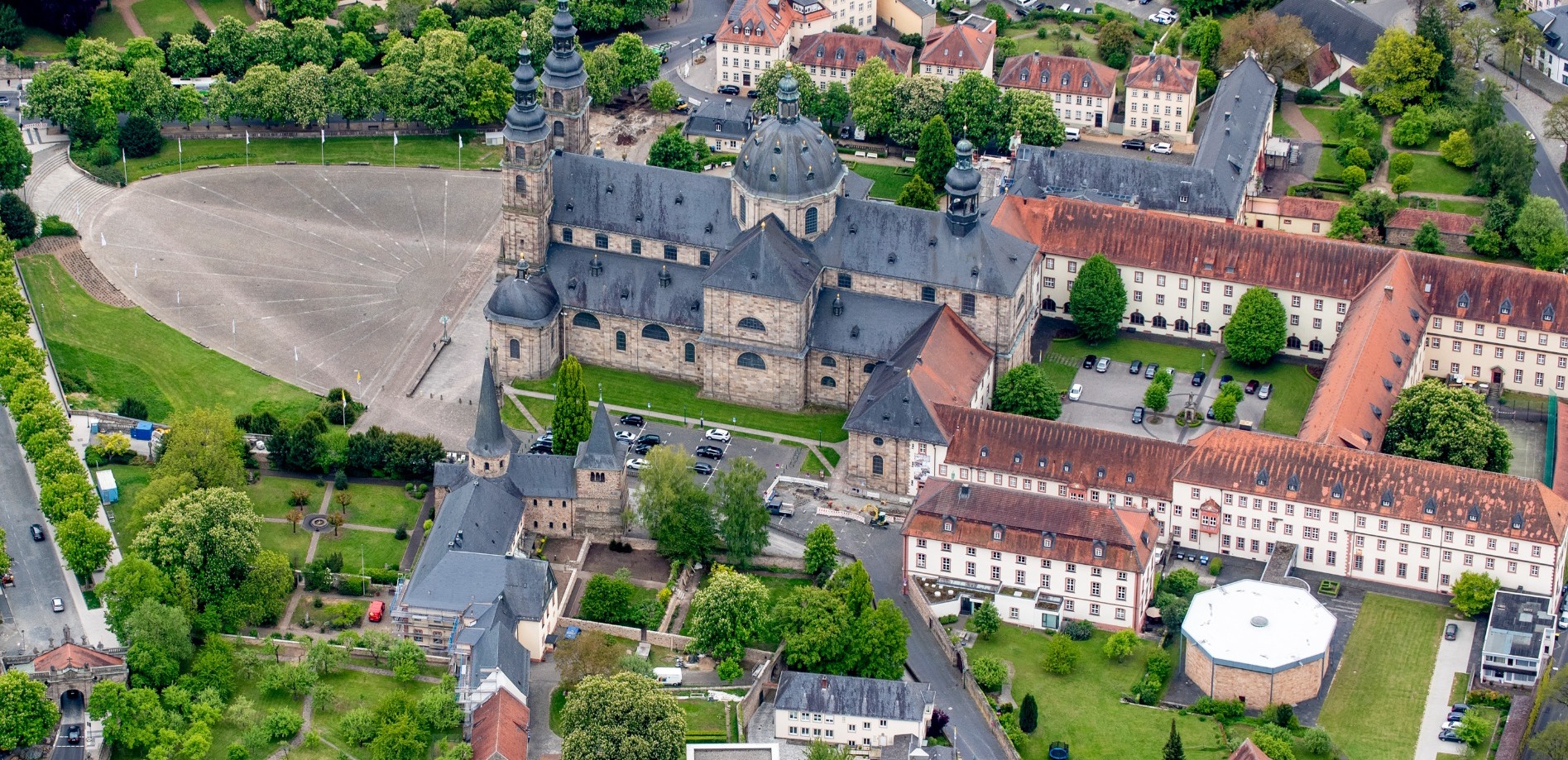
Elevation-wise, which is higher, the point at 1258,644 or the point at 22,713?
the point at 1258,644

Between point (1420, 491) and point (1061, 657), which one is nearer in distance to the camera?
point (1061, 657)

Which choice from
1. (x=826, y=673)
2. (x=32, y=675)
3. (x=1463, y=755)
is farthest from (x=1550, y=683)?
(x=32, y=675)

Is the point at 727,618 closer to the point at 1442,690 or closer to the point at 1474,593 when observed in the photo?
the point at 1442,690

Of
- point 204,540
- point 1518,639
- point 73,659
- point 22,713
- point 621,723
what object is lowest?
point 22,713

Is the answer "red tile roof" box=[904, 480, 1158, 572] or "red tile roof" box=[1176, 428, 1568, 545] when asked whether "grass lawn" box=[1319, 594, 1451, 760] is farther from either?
"red tile roof" box=[904, 480, 1158, 572]

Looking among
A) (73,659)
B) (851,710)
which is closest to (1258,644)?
(851,710)

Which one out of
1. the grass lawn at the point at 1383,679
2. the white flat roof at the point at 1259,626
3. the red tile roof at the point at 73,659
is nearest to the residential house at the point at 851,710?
the white flat roof at the point at 1259,626

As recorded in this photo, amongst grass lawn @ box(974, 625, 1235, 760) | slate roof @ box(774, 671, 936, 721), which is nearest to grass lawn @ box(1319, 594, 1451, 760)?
grass lawn @ box(974, 625, 1235, 760)

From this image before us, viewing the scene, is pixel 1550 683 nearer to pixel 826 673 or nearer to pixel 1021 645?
pixel 1021 645
